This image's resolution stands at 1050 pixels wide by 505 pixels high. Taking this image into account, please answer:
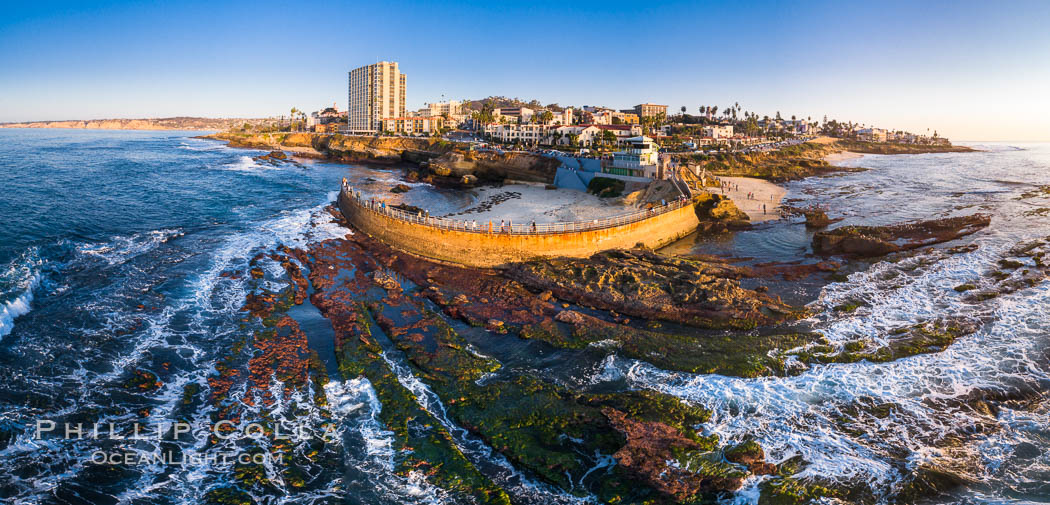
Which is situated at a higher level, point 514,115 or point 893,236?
point 514,115

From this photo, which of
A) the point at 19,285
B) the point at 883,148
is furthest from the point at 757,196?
the point at 883,148

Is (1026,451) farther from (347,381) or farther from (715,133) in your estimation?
(715,133)

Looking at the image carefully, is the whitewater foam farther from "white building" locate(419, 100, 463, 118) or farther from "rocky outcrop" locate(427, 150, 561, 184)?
"white building" locate(419, 100, 463, 118)

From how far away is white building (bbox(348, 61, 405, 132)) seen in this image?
155500mm

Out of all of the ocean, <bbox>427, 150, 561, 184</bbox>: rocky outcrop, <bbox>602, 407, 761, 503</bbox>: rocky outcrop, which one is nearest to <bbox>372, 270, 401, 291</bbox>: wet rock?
the ocean

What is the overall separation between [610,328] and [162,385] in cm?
1442

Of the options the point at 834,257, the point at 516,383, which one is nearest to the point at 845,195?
the point at 834,257

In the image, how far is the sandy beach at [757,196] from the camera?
43.6 metres

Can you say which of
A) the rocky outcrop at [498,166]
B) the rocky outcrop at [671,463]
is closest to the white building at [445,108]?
the rocky outcrop at [498,166]

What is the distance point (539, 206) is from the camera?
4138 centimetres

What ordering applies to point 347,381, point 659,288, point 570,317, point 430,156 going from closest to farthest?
point 347,381
point 570,317
point 659,288
point 430,156

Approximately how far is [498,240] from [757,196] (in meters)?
36.4

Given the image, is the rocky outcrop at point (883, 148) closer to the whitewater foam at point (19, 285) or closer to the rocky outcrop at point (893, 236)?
the rocky outcrop at point (893, 236)

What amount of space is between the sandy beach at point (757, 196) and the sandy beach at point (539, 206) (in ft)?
42.6
